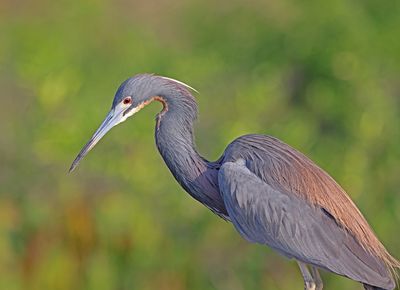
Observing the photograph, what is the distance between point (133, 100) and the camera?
4.70 meters

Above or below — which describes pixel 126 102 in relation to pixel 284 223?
above

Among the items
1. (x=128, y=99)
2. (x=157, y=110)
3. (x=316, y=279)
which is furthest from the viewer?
(x=157, y=110)

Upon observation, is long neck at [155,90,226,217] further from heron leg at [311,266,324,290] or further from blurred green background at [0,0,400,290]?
blurred green background at [0,0,400,290]

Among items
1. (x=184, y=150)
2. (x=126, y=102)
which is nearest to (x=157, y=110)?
(x=184, y=150)

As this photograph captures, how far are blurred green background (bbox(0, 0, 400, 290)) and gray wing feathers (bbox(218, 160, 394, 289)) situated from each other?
8.98 feet

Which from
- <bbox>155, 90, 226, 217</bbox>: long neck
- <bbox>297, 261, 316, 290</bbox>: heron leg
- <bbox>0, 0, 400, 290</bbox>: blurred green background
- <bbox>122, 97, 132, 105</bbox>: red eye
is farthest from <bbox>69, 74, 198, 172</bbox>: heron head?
<bbox>0, 0, 400, 290</bbox>: blurred green background

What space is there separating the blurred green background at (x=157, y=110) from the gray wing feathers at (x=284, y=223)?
2.74m

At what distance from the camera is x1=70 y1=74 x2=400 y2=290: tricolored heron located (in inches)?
183

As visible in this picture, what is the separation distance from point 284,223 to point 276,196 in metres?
0.11

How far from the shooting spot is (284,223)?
185 inches

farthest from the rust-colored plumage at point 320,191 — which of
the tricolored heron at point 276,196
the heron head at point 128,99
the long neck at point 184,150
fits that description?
the heron head at point 128,99

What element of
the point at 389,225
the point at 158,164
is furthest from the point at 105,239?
the point at 389,225

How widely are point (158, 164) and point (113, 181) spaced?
0.49 metres

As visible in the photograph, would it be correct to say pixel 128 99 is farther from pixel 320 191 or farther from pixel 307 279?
pixel 307 279
